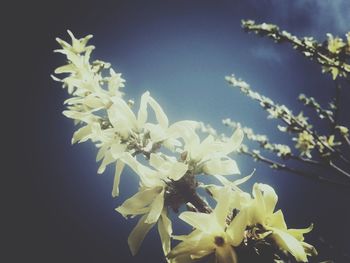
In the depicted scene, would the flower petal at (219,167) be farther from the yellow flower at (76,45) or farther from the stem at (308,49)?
the stem at (308,49)

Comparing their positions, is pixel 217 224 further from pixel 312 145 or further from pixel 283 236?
pixel 312 145

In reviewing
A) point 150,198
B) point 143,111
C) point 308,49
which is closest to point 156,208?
point 150,198

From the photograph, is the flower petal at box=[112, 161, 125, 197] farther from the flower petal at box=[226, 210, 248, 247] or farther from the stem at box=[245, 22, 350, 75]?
the stem at box=[245, 22, 350, 75]

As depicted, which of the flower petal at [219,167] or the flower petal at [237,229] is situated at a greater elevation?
the flower petal at [219,167]

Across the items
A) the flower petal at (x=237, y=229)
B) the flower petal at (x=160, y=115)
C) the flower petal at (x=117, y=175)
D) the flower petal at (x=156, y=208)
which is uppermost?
the flower petal at (x=160, y=115)

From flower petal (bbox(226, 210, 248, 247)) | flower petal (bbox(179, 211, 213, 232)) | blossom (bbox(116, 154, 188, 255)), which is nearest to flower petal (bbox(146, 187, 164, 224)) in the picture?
blossom (bbox(116, 154, 188, 255))

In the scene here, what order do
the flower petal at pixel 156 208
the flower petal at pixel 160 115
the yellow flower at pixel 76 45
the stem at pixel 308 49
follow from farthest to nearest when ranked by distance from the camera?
the stem at pixel 308 49 → the yellow flower at pixel 76 45 → the flower petal at pixel 160 115 → the flower petal at pixel 156 208

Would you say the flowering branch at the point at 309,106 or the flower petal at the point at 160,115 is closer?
the flower petal at the point at 160,115

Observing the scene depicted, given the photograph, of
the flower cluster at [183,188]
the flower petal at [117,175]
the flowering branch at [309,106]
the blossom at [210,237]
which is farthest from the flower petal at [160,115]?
the flowering branch at [309,106]
